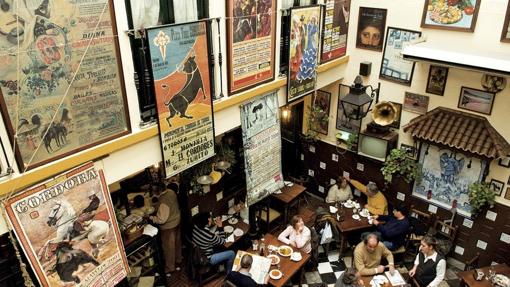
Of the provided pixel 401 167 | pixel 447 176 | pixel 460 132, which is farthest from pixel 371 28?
pixel 447 176

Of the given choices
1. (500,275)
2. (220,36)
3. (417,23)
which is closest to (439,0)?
(417,23)

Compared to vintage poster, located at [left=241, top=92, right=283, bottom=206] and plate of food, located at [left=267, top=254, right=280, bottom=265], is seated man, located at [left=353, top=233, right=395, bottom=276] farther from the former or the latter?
vintage poster, located at [left=241, top=92, right=283, bottom=206]

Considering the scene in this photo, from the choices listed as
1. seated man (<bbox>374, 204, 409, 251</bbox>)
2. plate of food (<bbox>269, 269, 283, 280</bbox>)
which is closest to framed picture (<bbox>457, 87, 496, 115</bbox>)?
seated man (<bbox>374, 204, 409, 251</bbox>)

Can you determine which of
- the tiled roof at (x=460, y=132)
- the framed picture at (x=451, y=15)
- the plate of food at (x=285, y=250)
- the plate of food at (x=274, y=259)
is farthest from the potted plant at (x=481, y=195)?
the plate of food at (x=274, y=259)

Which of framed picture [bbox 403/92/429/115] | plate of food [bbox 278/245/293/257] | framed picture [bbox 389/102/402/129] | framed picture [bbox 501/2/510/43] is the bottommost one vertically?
plate of food [bbox 278/245/293/257]

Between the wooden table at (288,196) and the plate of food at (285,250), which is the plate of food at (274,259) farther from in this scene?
the wooden table at (288,196)

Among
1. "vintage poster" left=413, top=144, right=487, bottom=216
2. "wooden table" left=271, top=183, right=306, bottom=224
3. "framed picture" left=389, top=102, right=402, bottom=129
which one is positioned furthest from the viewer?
"wooden table" left=271, top=183, right=306, bottom=224

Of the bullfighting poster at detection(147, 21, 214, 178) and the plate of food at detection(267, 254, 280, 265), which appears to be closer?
the bullfighting poster at detection(147, 21, 214, 178)

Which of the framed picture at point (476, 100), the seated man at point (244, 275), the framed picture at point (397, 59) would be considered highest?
the framed picture at point (397, 59)

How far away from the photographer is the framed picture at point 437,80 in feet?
23.3

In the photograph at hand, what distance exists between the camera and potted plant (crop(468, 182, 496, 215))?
Answer: 698 centimetres

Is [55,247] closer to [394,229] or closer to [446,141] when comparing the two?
[394,229]

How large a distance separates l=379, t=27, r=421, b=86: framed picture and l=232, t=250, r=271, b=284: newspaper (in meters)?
4.27

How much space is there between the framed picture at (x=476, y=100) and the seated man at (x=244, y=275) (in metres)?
4.58
